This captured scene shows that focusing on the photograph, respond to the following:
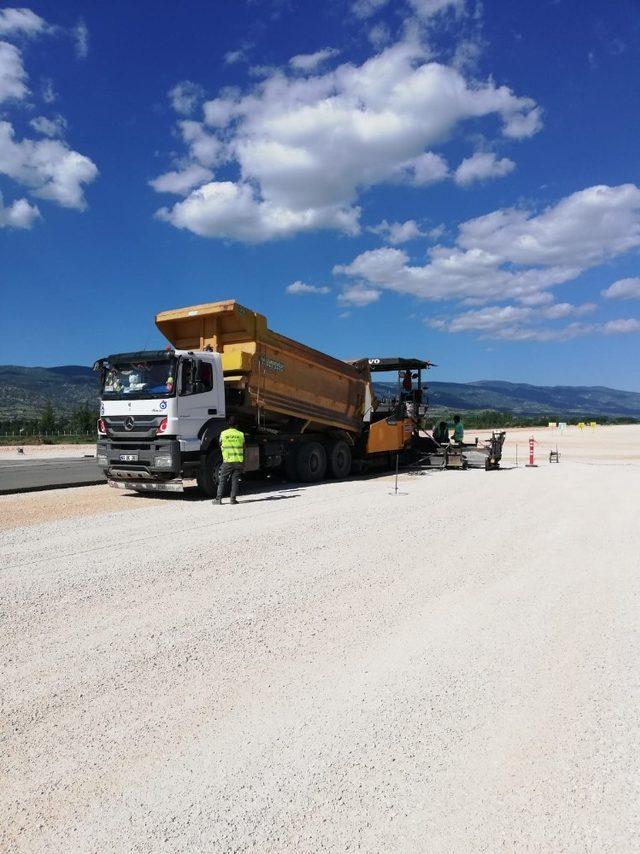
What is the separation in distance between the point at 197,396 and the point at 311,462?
4109 millimetres

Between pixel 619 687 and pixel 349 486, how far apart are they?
9859 millimetres

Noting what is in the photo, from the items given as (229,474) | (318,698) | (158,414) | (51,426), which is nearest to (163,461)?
(158,414)

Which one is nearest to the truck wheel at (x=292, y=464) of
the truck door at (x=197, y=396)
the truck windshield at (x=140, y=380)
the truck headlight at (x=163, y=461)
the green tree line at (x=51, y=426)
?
the truck door at (x=197, y=396)

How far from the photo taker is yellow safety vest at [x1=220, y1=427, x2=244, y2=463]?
10.3m

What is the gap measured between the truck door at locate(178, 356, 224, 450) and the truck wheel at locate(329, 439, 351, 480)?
4.21 m

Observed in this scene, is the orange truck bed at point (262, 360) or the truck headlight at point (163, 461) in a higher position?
the orange truck bed at point (262, 360)

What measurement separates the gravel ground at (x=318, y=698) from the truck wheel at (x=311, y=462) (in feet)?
22.9

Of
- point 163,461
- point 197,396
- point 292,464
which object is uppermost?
point 197,396

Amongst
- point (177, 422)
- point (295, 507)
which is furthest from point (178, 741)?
point (177, 422)

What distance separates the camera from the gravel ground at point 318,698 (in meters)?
2.42

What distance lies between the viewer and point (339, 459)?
15.4m

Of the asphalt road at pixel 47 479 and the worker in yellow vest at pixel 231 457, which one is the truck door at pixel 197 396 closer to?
the worker in yellow vest at pixel 231 457

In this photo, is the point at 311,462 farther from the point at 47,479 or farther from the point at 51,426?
the point at 51,426

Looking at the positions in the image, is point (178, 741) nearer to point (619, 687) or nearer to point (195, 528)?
point (619, 687)
